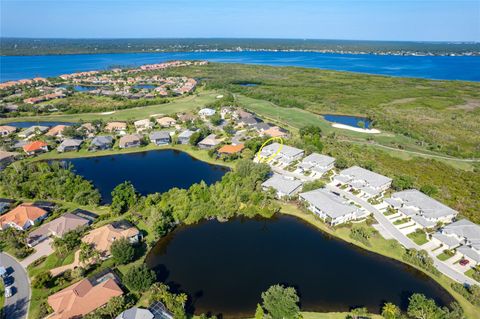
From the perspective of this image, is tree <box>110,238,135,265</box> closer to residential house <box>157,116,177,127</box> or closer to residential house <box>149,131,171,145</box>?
residential house <box>149,131,171,145</box>

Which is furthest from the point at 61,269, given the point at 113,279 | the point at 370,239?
the point at 370,239

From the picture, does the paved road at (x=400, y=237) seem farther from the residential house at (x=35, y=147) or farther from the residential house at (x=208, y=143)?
the residential house at (x=35, y=147)

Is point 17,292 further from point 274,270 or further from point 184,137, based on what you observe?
point 184,137

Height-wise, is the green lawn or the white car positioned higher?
the green lawn

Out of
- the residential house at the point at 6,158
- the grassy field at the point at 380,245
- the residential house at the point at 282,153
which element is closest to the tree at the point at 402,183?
the grassy field at the point at 380,245

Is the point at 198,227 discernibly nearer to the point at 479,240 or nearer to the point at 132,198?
the point at 132,198

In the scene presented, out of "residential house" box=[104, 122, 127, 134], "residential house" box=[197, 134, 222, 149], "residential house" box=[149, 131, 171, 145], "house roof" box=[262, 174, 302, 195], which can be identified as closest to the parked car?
"house roof" box=[262, 174, 302, 195]
